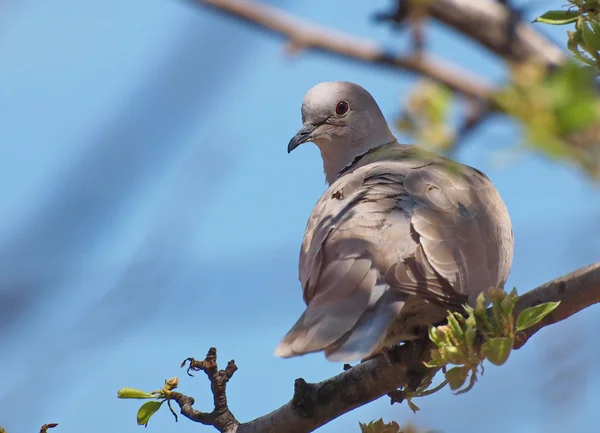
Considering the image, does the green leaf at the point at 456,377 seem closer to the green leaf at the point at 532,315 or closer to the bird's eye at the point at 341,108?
the green leaf at the point at 532,315

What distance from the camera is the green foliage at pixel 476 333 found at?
2623 mm

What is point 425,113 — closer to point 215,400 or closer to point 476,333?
point 476,333

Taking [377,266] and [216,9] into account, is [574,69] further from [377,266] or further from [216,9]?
[377,266]

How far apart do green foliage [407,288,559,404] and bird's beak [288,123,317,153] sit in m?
2.95

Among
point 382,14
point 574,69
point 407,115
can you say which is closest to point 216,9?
point 407,115

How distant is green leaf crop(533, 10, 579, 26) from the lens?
2.71 meters

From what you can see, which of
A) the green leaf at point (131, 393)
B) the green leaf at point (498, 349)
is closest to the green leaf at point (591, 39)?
the green leaf at point (498, 349)

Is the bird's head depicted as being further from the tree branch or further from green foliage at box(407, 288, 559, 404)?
green foliage at box(407, 288, 559, 404)

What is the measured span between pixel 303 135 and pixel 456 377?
10.5 ft

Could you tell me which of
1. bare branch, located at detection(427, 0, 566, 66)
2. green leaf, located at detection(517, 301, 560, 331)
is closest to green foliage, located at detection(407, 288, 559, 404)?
green leaf, located at detection(517, 301, 560, 331)

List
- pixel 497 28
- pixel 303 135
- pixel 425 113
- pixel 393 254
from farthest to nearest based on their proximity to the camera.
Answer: pixel 497 28, pixel 303 135, pixel 393 254, pixel 425 113

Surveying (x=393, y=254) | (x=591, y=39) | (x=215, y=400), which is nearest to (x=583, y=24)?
(x=591, y=39)

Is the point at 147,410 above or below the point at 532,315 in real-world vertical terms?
above

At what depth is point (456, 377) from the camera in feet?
8.58
